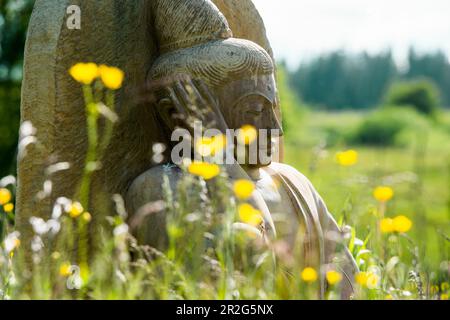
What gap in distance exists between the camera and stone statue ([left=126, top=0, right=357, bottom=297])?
4.20 m

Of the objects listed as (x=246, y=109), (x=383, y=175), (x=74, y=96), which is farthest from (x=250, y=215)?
(x=383, y=175)

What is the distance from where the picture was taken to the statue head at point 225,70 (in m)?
4.25

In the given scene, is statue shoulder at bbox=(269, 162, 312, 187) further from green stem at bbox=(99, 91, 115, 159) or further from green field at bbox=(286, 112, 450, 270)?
green stem at bbox=(99, 91, 115, 159)

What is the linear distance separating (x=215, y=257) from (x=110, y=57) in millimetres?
1224

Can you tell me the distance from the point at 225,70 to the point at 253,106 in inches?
10.1

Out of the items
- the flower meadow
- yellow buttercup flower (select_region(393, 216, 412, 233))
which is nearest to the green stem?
the flower meadow

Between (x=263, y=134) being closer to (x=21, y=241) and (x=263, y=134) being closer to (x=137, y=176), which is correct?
(x=137, y=176)

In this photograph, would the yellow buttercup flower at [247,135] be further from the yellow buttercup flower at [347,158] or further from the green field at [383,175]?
the yellow buttercup flower at [347,158]

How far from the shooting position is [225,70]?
13.9 ft

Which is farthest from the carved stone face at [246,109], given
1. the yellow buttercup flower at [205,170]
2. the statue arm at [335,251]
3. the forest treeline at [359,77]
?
the forest treeline at [359,77]

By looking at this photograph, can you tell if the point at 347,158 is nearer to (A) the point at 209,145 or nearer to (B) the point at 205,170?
(A) the point at 209,145

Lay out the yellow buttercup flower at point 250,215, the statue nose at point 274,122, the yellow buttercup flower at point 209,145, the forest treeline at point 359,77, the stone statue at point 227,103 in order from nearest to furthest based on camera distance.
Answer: the yellow buttercup flower at point 250,215 < the yellow buttercup flower at point 209,145 < the stone statue at point 227,103 < the statue nose at point 274,122 < the forest treeline at point 359,77

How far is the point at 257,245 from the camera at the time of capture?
3898 mm

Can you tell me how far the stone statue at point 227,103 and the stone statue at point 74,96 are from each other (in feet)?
0.43
